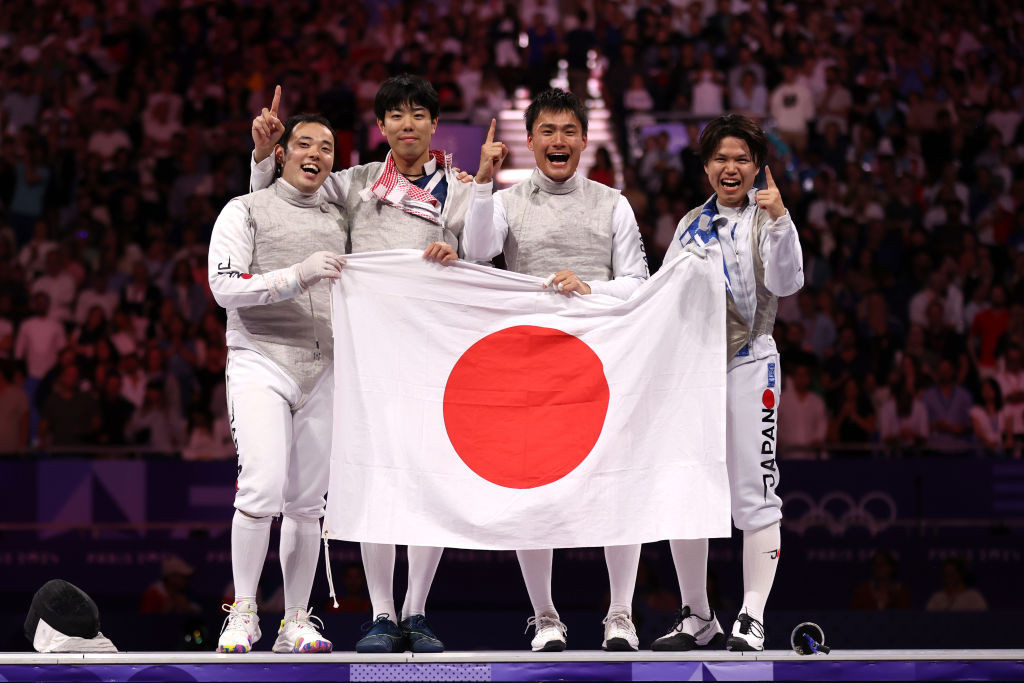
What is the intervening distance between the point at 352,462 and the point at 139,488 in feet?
14.8

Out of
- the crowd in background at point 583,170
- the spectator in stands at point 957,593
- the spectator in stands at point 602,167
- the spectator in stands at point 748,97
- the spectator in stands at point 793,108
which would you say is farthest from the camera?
the spectator in stands at point 748,97

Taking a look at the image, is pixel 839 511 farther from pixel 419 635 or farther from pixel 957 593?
pixel 419 635

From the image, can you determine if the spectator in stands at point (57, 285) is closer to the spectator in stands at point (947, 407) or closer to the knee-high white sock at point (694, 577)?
the spectator in stands at point (947, 407)

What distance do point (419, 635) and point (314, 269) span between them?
4.93 feet

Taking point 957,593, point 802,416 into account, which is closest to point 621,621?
point 957,593

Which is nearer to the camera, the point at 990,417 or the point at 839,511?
the point at 839,511

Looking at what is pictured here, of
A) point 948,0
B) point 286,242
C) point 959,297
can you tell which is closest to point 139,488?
point 286,242

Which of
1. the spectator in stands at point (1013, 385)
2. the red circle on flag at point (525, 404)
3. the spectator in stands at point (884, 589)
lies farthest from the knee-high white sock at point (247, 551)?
the spectator in stands at point (1013, 385)

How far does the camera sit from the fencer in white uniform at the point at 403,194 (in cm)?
521

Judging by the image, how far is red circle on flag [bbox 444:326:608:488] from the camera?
5.21m

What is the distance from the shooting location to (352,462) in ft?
16.9

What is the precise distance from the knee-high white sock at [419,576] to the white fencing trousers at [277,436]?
45 cm

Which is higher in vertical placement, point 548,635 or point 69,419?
point 69,419

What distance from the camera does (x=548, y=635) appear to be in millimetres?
5055
